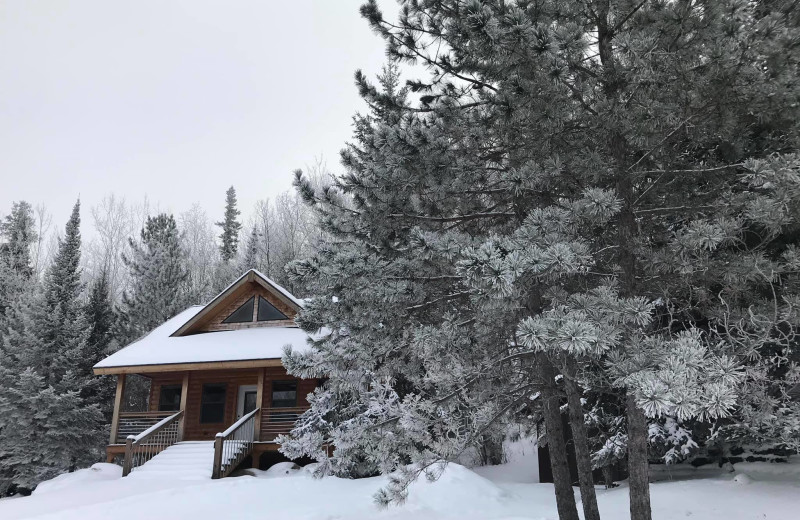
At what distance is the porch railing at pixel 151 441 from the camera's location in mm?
12688

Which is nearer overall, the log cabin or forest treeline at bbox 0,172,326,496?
the log cabin

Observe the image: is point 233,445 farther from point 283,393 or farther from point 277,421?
point 283,393

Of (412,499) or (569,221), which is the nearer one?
(569,221)

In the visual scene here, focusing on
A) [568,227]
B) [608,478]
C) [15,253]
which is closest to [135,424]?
[608,478]

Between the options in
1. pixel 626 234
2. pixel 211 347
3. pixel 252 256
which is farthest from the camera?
pixel 252 256

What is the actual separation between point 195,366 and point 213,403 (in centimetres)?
298

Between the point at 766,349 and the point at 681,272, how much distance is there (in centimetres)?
289

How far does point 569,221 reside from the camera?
4.90m

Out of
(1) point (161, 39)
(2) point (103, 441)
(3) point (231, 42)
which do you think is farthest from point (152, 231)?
(1) point (161, 39)

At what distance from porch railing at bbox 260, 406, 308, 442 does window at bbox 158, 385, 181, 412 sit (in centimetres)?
401

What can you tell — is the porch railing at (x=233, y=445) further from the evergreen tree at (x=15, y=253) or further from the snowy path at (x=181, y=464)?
the evergreen tree at (x=15, y=253)

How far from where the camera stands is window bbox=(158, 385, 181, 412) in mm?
16859

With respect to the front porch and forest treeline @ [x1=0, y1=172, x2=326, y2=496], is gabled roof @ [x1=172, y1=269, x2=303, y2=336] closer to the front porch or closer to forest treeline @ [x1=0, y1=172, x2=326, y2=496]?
forest treeline @ [x1=0, y1=172, x2=326, y2=496]

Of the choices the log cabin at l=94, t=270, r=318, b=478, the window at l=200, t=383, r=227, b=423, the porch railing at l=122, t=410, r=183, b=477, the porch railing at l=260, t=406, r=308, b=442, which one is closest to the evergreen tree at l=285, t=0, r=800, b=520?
the log cabin at l=94, t=270, r=318, b=478
